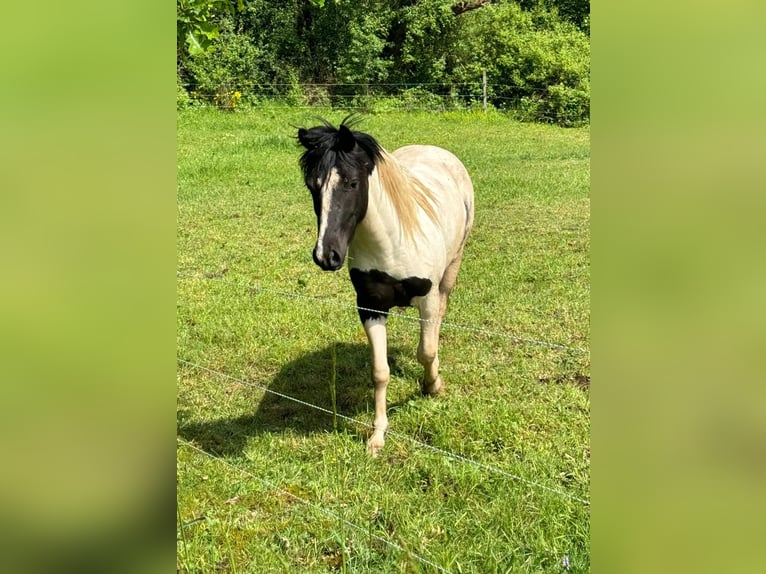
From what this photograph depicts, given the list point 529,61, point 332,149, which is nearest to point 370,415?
point 332,149

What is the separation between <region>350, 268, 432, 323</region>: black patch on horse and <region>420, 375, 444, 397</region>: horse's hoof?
656mm

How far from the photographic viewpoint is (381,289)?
3.13m

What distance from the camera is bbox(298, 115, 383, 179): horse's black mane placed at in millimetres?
2627

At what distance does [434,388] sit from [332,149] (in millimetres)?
1657

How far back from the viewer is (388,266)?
3078mm

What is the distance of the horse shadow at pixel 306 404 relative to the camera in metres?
3.31
